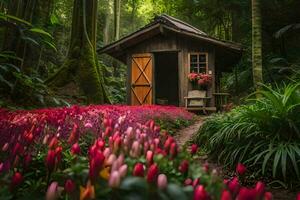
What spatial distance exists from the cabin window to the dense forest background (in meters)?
2.04

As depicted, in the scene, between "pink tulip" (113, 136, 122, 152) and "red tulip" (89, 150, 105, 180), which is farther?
"pink tulip" (113, 136, 122, 152)

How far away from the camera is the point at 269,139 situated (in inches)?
196

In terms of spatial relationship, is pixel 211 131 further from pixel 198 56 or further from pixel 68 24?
pixel 68 24

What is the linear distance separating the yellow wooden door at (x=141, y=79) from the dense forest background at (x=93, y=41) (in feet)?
5.60

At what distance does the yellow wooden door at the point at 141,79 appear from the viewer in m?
18.3

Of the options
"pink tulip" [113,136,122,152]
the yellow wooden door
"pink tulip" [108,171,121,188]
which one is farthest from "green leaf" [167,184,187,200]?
the yellow wooden door

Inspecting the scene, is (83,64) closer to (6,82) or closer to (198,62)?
(6,82)

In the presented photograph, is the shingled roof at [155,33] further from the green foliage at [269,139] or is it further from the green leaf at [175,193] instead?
the green leaf at [175,193]

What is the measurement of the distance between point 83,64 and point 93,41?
68.5 inches

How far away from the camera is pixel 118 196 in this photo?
1.84 m

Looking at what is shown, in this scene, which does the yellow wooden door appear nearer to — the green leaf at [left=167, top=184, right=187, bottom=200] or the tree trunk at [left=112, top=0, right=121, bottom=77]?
the tree trunk at [left=112, top=0, right=121, bottom=77]

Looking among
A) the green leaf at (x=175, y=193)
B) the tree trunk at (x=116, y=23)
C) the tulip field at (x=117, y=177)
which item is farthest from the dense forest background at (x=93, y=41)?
the green leaf at (x=175, y=193)

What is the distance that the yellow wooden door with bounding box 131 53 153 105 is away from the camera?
18.3m

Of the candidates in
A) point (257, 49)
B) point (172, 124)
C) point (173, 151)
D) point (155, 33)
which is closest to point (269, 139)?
point (173, 151)
